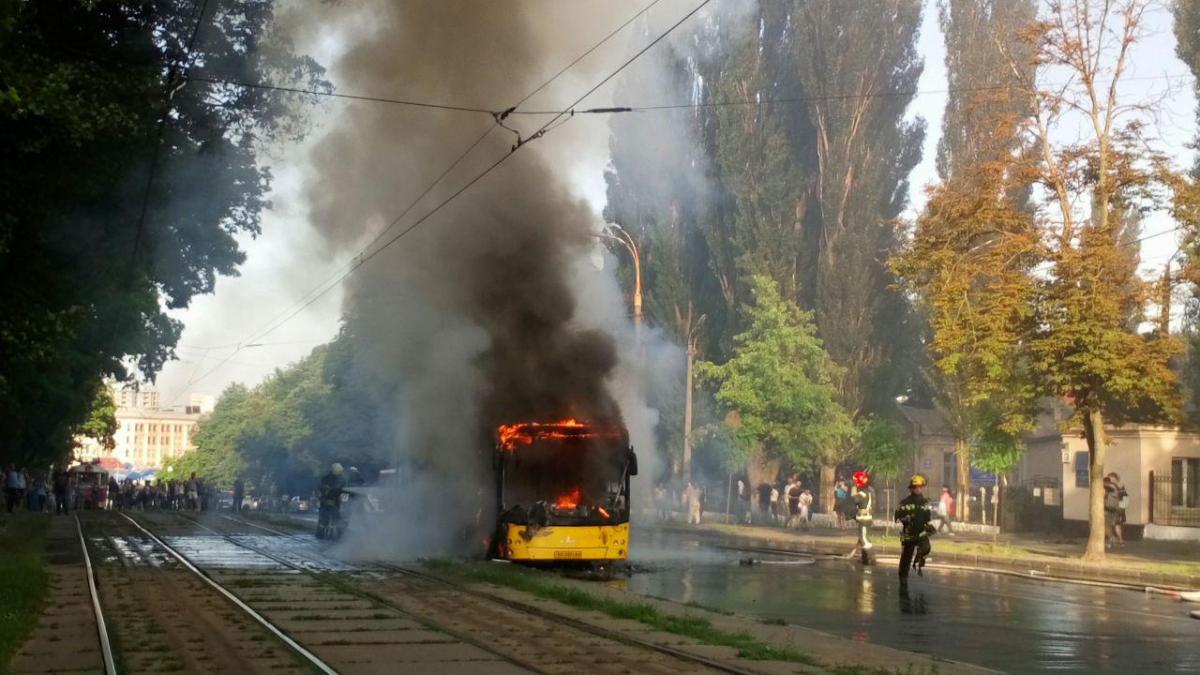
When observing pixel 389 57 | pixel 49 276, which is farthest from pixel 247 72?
pixel 49 276

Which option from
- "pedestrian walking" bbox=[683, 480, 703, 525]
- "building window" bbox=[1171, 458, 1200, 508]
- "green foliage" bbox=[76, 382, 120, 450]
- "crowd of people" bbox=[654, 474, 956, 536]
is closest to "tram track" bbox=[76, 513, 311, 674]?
"crowd of people" bbox=[654, 474, 956, 536]

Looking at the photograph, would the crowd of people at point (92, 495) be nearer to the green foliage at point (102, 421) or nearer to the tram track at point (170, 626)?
the green foliage at point (102, 421)

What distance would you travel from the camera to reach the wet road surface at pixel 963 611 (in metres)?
13.0

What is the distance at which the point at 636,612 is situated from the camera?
15.1 metres

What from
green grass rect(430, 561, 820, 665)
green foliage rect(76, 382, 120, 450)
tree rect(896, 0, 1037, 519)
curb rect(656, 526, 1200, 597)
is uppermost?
tree rect(896, 0, 1037, 519)

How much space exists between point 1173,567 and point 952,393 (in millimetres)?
22567

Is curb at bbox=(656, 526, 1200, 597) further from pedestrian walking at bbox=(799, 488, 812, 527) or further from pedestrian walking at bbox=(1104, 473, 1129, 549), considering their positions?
pedestrian walking at bbox=(799, 488, 812, 527)

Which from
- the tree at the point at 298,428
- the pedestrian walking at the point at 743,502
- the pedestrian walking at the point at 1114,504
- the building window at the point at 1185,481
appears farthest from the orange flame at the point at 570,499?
the pedestrian walking at the point at 743,502

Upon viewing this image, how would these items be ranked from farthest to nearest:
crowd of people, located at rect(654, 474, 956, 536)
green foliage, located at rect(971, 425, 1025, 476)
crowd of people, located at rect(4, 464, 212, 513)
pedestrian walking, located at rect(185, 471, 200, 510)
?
1. pedestrian walking, located at rect(185, 471, 200, 510)
2. crowd of people, located at rect(4, 464, 212, 513)
3. crowd of people, located at rect(654, 474, 956, 536)
4. green foliage, located at rect(971, 425, 1025, 476)

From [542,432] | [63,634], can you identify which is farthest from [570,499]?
[63,634]

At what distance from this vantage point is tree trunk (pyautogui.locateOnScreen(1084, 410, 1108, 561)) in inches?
1054

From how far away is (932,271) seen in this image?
29.6 m

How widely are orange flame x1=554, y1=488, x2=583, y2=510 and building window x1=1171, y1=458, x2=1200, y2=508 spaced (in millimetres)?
20762

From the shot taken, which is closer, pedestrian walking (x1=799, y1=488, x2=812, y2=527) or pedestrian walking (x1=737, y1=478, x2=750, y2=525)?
pedestrian walking (x1=799, y1=488, x2=812, y2=527)
